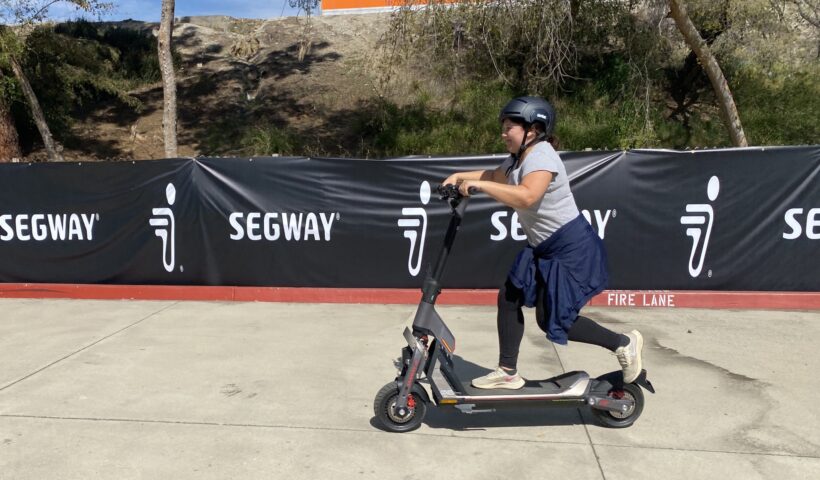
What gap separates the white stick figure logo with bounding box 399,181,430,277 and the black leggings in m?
3.20

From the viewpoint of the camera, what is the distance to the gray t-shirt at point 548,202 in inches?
137

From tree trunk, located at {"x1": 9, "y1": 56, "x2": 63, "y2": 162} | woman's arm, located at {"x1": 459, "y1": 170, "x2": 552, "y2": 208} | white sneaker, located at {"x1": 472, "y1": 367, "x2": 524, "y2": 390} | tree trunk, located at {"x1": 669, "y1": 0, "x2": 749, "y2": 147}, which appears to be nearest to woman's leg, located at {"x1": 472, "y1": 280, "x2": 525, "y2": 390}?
white sneaker, located at {"x1": 472, "y1": 367, "x2": 524, "y2": 390}

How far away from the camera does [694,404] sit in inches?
165

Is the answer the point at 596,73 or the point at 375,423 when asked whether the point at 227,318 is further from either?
the point at 596,73

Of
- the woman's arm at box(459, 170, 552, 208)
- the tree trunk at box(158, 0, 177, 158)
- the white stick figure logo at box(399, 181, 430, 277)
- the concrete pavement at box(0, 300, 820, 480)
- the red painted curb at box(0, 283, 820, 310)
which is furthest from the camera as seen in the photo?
the tree trunk at box(158, 0, 177, 158)

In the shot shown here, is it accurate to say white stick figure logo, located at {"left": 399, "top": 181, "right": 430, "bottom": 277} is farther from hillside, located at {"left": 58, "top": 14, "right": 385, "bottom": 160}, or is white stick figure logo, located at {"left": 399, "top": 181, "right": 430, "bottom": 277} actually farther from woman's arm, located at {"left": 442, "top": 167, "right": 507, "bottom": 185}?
hillside, located at {"left": 58, "top": 14, "right": 385, "bottom": 160}

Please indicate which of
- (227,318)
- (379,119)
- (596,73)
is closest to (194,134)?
(379,119)

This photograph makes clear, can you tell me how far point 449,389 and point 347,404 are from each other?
0.85 meters

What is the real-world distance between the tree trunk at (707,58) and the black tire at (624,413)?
838 centimetres

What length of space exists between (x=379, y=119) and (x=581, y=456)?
48.7 ft

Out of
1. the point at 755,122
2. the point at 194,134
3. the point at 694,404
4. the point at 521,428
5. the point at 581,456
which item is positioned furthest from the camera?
the point at 194,134

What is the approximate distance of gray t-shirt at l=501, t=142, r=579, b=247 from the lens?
3475 millimetres

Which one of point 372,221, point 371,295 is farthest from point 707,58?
point 371,295

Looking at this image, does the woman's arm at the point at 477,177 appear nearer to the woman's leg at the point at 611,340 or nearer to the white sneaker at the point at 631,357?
the woman's leg at the point at 611,340
